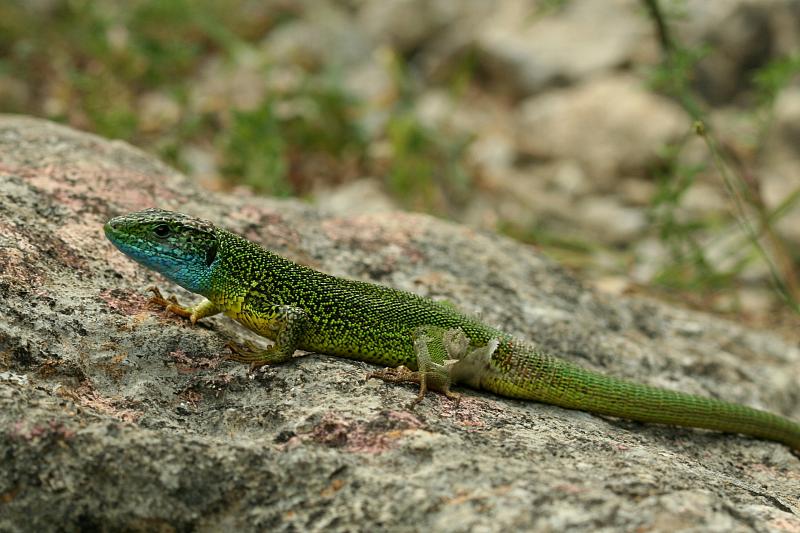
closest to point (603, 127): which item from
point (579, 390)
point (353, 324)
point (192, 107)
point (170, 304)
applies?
point (192, 107)

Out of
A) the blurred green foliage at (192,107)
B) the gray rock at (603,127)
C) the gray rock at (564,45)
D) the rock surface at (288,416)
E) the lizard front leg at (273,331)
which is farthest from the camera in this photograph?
the gray rock at (564,45)

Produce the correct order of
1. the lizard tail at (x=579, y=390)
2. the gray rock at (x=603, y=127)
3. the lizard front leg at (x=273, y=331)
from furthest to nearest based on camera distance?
the gray rock at (x=603, y=127), the lizard tail at (x=579, y=390), the lizard front leg at (x=273, y=331)

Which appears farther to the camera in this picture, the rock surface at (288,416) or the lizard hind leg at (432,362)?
the lizard hind leg at (432,362)

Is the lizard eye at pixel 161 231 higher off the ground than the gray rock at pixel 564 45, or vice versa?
the gray rock at pixel 564 45

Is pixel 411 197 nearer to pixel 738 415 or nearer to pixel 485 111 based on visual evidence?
pixel 485 111

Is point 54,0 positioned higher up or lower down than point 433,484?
higher up

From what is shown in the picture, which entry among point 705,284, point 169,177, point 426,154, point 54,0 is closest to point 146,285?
point 169,177

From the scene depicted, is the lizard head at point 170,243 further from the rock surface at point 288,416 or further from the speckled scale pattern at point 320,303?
the rock surface at point 288,416

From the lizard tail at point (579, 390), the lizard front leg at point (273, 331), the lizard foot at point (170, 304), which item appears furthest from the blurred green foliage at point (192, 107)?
the lizard tail at point (579, 390)
